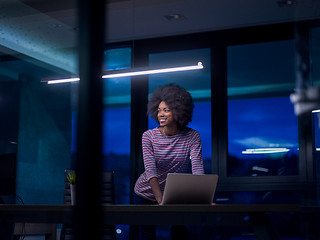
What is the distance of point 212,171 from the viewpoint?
5.09 m

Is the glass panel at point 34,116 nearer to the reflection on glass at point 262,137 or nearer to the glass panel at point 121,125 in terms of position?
the glass panel at point 121,125

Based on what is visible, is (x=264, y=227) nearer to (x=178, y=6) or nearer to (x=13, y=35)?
(x=178, y=6)

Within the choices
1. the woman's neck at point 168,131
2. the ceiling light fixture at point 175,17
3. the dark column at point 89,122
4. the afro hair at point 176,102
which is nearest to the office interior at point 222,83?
the ceiling light fixture at point 175,17

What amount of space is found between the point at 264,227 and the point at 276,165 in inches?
129

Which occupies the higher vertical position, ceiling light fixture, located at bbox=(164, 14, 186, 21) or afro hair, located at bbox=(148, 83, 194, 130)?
ceiling light fixture, located at bbox=(164, 14, 186, 21)

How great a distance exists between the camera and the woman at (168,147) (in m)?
2.64

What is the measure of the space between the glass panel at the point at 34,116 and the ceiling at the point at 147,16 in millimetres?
328

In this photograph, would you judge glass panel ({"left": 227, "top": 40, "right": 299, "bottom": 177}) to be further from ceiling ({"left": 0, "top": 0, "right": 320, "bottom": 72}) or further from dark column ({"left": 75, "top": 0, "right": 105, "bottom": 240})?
dark column ({"left": 75, "top": 0, "right": 105, "bottom": 240})

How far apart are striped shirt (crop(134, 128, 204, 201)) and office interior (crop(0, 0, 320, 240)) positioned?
1.63m

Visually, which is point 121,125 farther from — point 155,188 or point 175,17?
point 155,188

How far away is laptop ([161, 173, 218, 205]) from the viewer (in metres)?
1.85

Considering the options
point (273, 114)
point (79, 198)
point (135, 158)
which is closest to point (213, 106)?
point (273, 114)

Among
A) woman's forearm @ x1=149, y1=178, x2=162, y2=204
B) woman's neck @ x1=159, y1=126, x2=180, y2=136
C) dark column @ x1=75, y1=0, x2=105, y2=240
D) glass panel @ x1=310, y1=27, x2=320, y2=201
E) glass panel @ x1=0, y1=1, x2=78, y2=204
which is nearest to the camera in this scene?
dark column @ x1=75, y1=0, x2=105, y2=240

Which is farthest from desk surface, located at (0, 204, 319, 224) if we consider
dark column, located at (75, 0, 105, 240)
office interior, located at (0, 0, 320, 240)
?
office interior, located at (0, 0, 320, 240)
